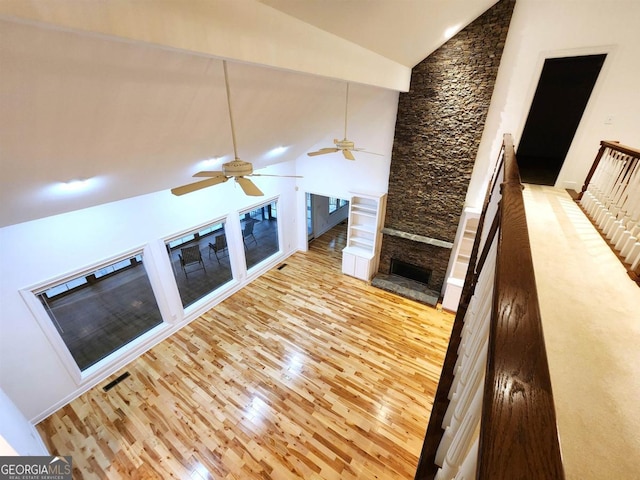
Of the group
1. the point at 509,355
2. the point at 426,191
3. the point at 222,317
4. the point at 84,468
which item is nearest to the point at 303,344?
the point at 222,317

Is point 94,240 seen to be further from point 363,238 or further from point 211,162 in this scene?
point 363,238

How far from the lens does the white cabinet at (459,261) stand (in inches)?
219

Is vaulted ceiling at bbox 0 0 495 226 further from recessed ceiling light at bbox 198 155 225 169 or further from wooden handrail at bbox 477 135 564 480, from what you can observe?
wooden handrail at bbox 477 135 564 480

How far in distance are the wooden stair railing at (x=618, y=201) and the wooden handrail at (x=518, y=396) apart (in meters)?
2.58

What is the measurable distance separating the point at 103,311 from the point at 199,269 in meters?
2.11

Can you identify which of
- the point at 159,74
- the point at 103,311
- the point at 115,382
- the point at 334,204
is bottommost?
the point at 115,382

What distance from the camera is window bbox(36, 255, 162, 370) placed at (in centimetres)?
486

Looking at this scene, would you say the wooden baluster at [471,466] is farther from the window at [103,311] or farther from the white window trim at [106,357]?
the window at [103,311]

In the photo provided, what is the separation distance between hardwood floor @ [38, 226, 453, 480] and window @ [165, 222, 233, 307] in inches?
27.2

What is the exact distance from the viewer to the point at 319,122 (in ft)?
17.3

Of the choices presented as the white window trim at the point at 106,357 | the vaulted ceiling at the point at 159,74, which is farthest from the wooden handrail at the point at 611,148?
the white window trim at the point at 106,357

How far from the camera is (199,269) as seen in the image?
23.2 ft

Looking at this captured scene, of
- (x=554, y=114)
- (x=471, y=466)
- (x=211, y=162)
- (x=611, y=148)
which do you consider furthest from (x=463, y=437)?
(x=554, y=114)

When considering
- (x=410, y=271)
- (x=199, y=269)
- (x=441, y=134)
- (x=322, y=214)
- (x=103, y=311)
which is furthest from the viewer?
(x=322, y=214)
